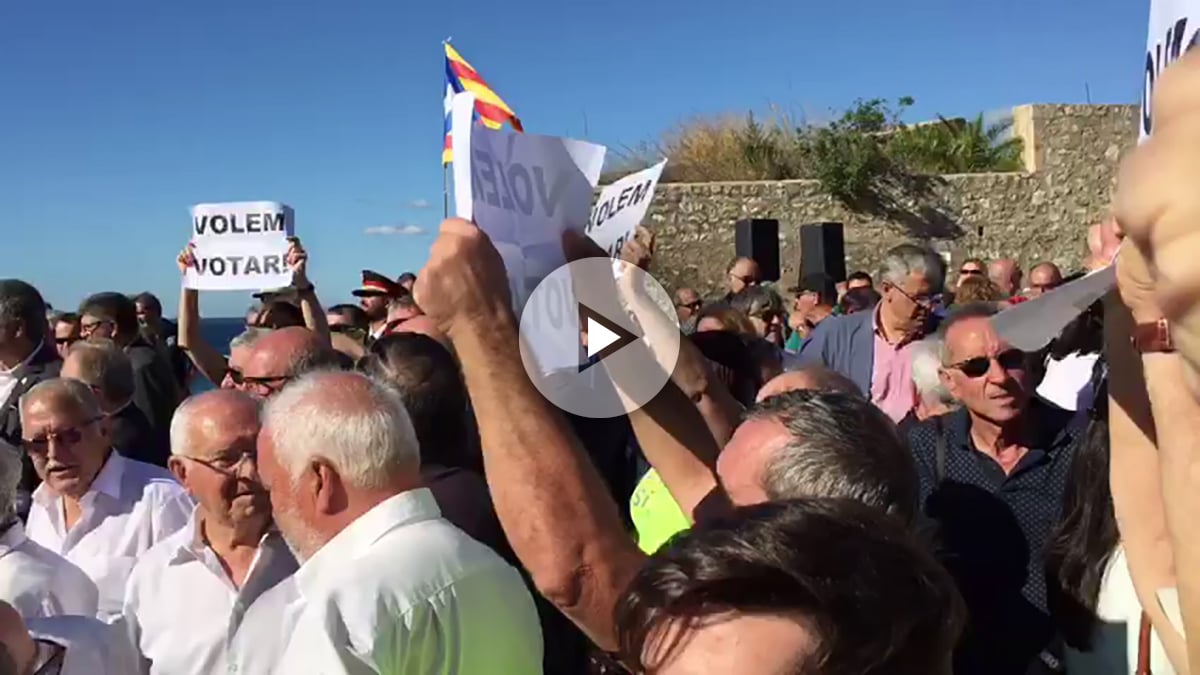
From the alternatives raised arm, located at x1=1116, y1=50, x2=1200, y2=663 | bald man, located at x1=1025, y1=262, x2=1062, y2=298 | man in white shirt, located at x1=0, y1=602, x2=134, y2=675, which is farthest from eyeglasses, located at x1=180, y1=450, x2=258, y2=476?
bald man, located at x1=1025, y1=262, x2=1062, y2=298

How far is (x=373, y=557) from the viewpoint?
2.29 m

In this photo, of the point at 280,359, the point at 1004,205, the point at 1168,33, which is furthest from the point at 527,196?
the point at 1004,205

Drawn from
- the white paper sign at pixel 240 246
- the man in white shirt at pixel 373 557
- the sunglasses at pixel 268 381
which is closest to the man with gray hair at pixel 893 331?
the sunglasses at pixel 268 381

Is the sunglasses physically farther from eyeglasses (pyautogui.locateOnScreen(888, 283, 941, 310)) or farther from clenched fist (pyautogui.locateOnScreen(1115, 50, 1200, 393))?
clenched fist (pyautogui.locateOnScreen(1115, 50, 1200, 393))

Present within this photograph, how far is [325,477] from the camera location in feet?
7.97

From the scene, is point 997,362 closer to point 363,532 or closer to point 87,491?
point 363,532

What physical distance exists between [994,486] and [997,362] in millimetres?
490

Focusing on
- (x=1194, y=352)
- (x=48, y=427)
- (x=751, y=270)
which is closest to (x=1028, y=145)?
(x=751, y=270)

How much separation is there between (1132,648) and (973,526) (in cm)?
74

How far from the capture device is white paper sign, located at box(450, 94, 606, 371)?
2.05 meters

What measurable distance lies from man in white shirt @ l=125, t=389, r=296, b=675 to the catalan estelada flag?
3.22 ft

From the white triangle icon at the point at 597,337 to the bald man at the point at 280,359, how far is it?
1971 mm

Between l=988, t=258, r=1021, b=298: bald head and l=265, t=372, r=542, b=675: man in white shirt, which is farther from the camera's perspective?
l=988, t=258, r=1021, b=298: bald head
